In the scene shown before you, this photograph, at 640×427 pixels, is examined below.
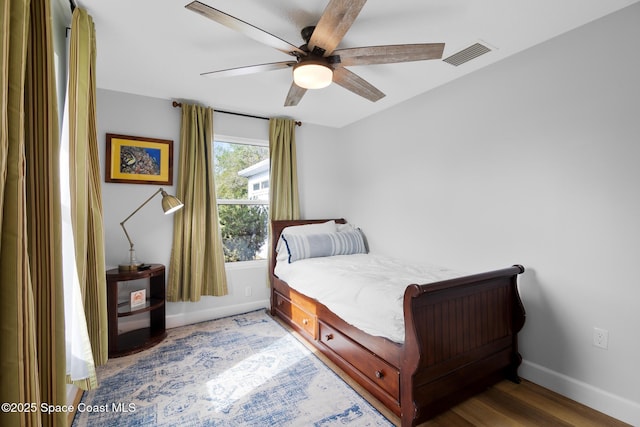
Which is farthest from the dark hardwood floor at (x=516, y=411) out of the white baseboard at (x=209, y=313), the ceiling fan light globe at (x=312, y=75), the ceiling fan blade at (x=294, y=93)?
the ceiling fan blade at (x=294, y=93)

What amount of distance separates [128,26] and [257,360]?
2617 mm

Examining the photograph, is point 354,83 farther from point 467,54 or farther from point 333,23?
point 467,54

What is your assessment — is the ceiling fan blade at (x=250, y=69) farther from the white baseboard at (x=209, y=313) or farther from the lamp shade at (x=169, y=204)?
the white baseboard at (x=209, y=313)

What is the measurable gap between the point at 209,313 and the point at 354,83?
285 centimetres

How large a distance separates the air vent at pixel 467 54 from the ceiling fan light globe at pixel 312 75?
3.52ft

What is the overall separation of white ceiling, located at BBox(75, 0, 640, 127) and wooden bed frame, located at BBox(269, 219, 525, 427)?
5.35ft

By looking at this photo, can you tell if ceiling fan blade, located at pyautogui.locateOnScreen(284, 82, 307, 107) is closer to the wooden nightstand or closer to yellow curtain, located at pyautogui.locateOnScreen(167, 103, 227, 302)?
yellow curtain, located at pyautogui.locateOnScreen(167, 103, 227, 302)

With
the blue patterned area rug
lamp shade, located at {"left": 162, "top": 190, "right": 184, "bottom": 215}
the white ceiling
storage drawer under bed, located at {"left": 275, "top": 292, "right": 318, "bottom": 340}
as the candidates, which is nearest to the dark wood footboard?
the blue patterned area rug

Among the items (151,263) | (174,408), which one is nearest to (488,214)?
(174,408)

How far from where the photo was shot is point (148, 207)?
317cm

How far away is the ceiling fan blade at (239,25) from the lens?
144 cm

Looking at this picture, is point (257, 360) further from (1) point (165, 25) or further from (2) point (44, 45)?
(1) point (165, 25)

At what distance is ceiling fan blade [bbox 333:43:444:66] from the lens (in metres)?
1.77

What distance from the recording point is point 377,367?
76.7 inches
